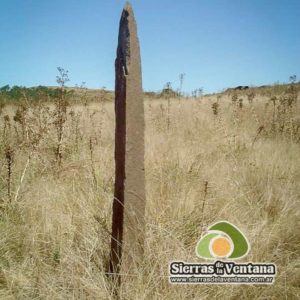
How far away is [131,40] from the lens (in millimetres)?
1976

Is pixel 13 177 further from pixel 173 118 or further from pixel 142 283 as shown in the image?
pixel 173 118

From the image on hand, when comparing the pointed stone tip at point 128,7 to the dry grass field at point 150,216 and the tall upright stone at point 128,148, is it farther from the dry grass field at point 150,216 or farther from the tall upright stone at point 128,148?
the dry grass field at point 150,216

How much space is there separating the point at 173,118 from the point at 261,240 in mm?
5418

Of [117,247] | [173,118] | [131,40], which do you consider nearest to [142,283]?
[117,247]

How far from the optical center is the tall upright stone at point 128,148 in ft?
6.45
